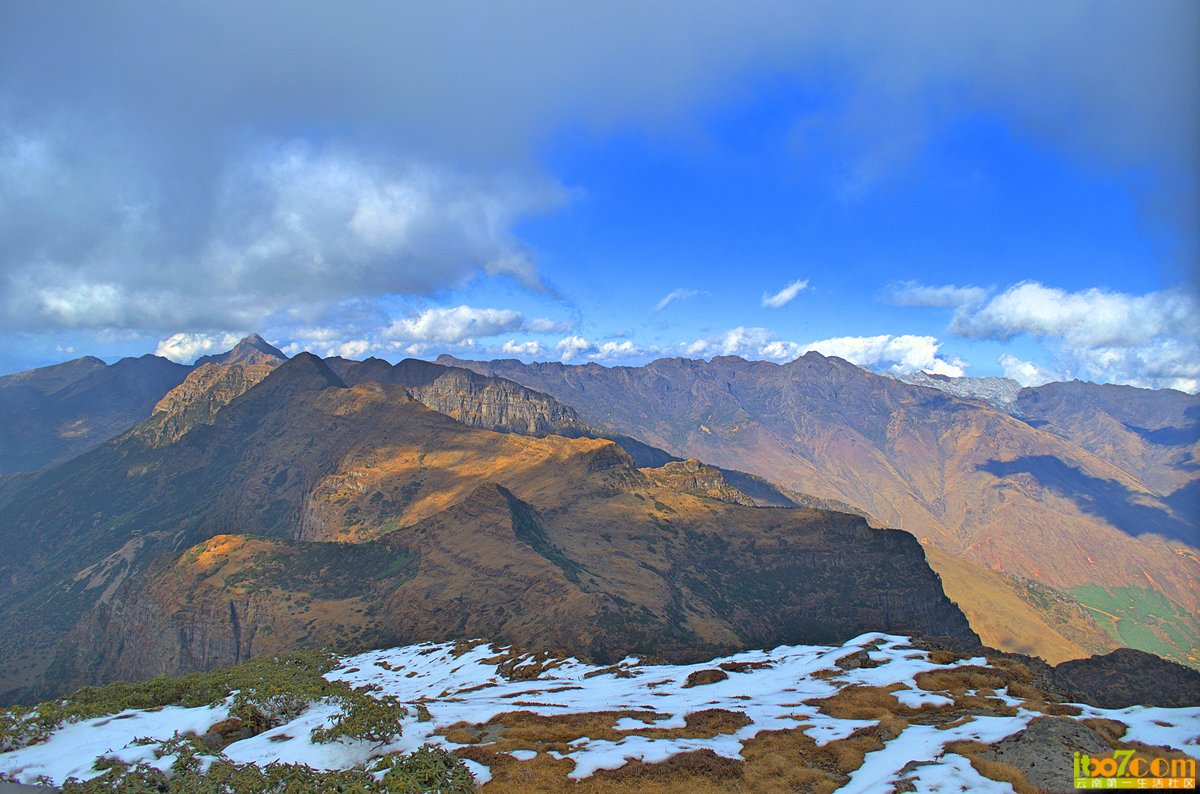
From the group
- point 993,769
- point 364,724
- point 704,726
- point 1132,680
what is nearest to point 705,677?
point 704,726

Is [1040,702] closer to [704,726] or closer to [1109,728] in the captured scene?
[1109,728]

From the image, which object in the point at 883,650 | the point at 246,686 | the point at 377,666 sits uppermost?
the point at 246,686

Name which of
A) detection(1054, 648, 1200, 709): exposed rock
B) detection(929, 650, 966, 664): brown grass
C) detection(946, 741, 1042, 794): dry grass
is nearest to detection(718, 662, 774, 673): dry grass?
detection(929, 650, 966, 664): brown grass

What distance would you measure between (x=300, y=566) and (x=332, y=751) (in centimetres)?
17579

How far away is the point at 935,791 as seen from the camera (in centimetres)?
2462

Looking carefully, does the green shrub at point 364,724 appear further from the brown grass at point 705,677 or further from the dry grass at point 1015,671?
the dry grass at point 1015,671

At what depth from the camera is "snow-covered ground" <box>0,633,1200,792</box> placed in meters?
30.1

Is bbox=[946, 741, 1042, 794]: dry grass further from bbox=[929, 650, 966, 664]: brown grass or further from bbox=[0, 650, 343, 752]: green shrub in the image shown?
bbox=[0, 650, 343, 752]: green shrub

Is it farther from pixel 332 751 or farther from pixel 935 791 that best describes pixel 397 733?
pixel 935 791

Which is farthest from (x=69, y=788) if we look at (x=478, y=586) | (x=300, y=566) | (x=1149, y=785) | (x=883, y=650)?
(x=300, y=566)

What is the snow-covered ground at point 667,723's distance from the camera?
30.1m

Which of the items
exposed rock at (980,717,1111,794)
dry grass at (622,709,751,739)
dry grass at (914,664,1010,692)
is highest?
exposed rock at (980,717,1111,794)

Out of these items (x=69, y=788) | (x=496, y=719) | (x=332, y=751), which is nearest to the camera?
(x=69, y=788)

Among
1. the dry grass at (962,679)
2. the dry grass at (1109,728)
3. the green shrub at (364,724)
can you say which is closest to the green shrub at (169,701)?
the green shrub at (364,724)
